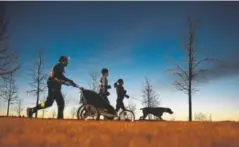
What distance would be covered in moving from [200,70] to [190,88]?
0.44m

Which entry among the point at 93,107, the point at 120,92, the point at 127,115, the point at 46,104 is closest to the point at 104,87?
the point at 120,92

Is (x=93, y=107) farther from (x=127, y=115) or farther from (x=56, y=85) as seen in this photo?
(x=127, y=115)

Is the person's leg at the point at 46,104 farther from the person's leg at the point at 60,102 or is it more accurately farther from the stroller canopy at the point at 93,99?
the stroller canopy at the point at 93,99

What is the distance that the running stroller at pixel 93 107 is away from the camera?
5898 millimetres

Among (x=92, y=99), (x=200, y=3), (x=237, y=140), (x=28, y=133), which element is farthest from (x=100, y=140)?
(x=200, y=3)

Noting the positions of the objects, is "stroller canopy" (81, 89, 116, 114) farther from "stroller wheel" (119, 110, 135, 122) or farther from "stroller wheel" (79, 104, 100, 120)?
"stroller wheel" (119, 110, 135, 122)

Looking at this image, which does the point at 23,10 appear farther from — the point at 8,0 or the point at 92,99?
the point at 92,99

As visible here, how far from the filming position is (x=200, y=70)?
7.04m

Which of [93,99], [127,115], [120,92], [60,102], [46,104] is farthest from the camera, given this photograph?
[127,115]

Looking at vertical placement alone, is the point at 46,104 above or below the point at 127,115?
above

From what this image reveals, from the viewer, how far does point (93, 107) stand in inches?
234

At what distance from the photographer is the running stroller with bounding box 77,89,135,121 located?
5.90 meters

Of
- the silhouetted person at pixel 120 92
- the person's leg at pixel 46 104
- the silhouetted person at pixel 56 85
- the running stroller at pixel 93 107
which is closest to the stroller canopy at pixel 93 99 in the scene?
→ the running stroller at pixel 93 107

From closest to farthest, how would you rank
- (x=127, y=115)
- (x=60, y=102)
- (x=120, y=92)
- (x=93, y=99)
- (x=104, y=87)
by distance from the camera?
(x=60, y=102), (x=93, y=99), (x=104, y=87), (x=120, y=92), (x=127, y=115)
